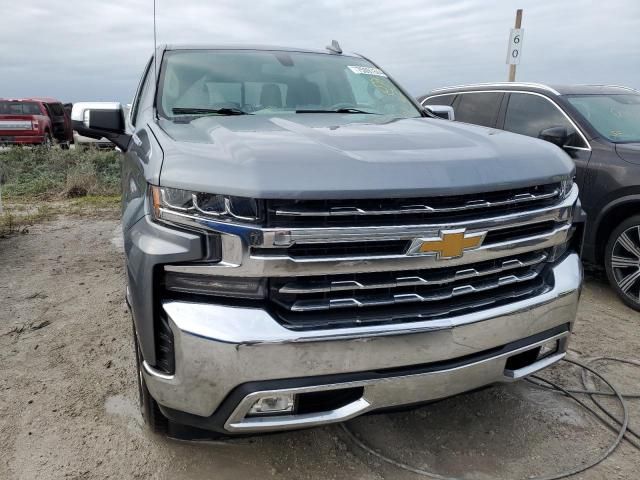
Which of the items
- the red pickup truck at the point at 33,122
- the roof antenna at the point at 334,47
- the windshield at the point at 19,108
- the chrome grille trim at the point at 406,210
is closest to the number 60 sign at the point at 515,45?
the roof antenna at the point at 334,47

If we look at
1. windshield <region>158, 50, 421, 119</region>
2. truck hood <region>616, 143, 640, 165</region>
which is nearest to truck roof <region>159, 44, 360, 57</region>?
windshield <region>158, 50, 421, 119</region>

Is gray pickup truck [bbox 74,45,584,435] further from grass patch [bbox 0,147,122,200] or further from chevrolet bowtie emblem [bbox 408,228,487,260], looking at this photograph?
grass patch [bbox 0,147,122,200]

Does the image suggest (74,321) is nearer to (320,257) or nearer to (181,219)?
(181,219)

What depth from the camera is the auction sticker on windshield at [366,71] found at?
3.77m

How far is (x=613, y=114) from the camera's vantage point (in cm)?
496

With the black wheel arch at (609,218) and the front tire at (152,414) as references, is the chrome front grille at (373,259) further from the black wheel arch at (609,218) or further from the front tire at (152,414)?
the black wheel arch at (609,218)

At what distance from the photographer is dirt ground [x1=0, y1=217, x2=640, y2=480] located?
235 centimetres

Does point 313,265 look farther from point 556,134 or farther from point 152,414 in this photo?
point 556,134

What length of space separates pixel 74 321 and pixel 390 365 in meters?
2.78

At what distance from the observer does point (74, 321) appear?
12.8 feet

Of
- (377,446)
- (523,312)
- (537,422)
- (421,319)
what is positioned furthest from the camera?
(537,422)

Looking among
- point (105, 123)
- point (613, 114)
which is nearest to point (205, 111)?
point (105, 123)

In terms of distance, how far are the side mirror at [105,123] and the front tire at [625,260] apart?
12.1ft

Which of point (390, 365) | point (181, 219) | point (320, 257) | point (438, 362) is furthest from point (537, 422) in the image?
point (181, 219)
